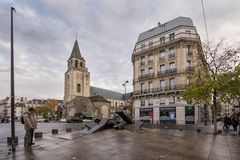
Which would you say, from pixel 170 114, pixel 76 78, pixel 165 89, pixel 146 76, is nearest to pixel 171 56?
pixel 165 89

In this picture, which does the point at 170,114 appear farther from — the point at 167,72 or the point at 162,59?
the point at 162,59

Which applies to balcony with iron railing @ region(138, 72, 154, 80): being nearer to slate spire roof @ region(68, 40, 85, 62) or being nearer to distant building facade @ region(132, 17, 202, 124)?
distant building facade @ region(132, 17, 202, 124)

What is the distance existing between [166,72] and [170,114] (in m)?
7.50

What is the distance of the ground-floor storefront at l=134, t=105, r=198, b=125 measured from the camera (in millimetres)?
47375

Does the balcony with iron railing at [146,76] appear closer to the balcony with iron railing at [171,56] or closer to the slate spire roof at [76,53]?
the balcony with iron railing at [171,56]

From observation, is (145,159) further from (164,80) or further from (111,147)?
(164,80)

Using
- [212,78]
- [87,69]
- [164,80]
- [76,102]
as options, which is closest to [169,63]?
[164,80]

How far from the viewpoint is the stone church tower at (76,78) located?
108m

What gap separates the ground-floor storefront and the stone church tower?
186 ft

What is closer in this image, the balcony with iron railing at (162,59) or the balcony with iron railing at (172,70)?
the balcony with iron railing at (172,70)

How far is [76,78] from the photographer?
109 m

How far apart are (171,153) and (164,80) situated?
1662 inches

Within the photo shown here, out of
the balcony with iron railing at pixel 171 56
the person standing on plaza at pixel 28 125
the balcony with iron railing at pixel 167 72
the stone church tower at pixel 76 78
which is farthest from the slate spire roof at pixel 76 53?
the person standing on plaza at pixel 28 125

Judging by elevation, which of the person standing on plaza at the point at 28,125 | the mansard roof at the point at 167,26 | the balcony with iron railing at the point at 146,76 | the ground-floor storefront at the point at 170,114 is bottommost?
the ground-floor storefront at the point at 170,114
